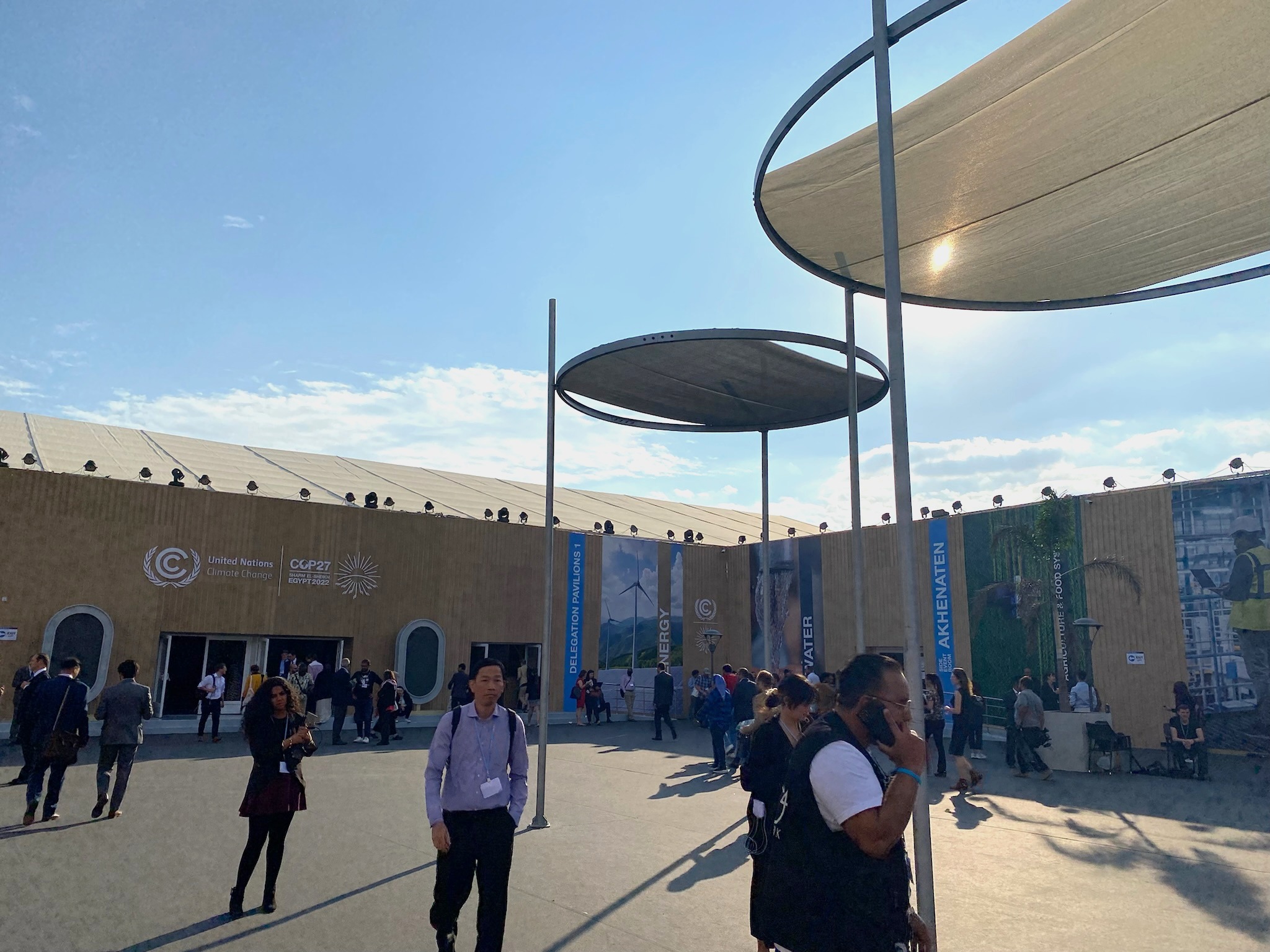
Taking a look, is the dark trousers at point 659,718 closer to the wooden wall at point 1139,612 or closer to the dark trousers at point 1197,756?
the wooden wall at point 1139,612

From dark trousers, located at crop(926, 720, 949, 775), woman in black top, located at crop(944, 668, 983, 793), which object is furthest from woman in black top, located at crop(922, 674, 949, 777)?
woman in black top, located at crop(944, 668, 983, 793)

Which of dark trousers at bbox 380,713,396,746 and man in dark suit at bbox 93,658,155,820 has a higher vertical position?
man in dark suit at bbox 93,658,155,820

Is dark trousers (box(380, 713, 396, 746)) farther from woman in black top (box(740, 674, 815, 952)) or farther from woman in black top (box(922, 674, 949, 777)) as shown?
woman in black top (box(740, 674, 815, 952))

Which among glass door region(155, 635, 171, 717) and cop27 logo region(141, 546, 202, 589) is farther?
cop27 logo region(141, 546, 202, 589)

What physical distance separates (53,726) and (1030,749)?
13.1 m

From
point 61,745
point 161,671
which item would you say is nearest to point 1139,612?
point 61,745

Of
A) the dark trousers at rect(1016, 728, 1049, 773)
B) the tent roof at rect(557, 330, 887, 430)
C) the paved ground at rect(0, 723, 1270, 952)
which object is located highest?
the tent roof at rect(557, 330, 887, 430)

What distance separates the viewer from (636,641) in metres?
26.2

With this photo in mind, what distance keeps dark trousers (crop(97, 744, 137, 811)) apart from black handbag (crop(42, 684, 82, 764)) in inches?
11.1

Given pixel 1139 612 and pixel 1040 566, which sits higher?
pixel 1040 566

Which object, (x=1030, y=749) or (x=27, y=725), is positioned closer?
(x=27, y=725)

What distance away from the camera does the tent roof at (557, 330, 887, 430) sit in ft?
31.3

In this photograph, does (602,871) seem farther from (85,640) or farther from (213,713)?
(85,640)

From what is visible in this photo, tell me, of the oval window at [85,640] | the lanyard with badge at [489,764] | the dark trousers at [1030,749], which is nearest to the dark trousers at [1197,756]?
the dark trousers at [1030,749]
